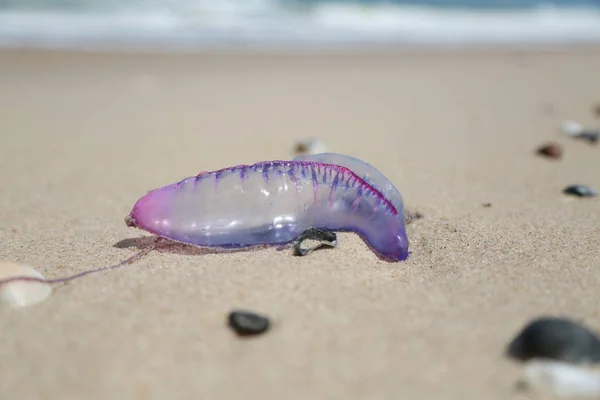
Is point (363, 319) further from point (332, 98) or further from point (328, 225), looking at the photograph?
point (332, 98)

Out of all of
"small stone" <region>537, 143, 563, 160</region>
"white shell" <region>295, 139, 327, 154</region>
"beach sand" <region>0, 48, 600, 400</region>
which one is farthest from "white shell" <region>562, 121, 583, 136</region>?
"white shell" <region>295, 139, 327, 154</region>

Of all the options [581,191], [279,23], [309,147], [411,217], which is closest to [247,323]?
[411,217]

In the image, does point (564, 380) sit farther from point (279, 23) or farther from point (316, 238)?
point (279, 23)

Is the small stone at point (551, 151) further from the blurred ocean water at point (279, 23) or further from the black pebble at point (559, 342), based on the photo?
the blurred ocean water at point (279, 23)

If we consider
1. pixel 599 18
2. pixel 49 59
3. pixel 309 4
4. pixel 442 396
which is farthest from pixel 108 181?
pixel 599 18

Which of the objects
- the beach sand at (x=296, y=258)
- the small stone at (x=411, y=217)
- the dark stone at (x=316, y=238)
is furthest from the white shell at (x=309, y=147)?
the dark stone at (x=316, y=238)

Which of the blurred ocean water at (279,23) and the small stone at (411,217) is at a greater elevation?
the small stone at (411,217)

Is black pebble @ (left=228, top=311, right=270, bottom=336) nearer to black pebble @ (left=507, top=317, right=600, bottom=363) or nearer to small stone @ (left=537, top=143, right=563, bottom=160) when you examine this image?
black pebble @ (left=507, top=317, right=600, bottom=363)
